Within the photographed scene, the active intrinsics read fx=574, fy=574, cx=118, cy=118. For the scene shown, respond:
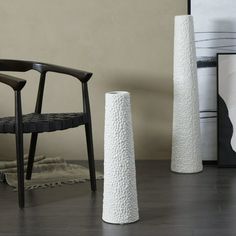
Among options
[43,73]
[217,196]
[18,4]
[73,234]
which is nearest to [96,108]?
[43,73]

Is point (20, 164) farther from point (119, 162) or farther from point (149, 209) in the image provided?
point (149, 209)

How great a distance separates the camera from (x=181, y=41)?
314cm

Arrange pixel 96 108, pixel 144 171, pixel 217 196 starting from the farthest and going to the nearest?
pixel 96 108 < pixel 144 171 < pixel 217 196

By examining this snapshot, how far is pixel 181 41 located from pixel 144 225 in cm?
118

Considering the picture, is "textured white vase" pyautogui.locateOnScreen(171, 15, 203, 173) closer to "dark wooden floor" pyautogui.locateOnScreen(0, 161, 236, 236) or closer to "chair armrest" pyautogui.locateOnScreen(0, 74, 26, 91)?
"dark wooden floor" pyautogui.locateOnScreen(0, 161, 236, 236)

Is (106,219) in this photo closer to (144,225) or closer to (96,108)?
(144,225)

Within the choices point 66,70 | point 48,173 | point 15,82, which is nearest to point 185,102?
point 66,70

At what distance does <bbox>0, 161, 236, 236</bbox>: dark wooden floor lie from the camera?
2.33m

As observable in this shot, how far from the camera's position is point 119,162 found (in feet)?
7.82

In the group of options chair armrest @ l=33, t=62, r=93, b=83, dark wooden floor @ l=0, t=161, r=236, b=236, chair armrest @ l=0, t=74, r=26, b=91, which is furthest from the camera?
chair armrest @ l=33, t=62, r=93, b=83

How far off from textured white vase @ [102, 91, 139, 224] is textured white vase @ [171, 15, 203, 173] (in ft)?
2.71

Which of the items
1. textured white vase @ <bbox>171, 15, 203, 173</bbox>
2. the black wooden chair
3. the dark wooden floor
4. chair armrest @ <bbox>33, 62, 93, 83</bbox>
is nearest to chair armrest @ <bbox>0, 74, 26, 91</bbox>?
the black wooden chair

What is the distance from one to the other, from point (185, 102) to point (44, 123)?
0.89 metres

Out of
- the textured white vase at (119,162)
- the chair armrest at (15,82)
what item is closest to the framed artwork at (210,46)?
the textured white vase at (119,162)
